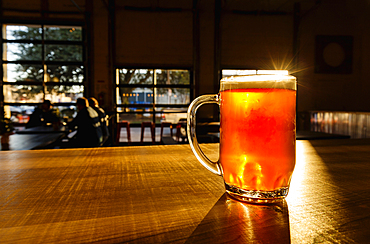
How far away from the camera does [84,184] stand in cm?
53

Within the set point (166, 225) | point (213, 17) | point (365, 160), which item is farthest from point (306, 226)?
point (213, 17)

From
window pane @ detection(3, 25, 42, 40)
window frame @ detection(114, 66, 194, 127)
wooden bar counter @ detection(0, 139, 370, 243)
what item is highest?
window pane @ detection(3, 25, 42, 40)

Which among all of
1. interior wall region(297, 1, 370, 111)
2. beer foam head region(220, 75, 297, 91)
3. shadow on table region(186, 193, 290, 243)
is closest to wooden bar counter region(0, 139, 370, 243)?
shadow on table region(186, 193, 290, 243)

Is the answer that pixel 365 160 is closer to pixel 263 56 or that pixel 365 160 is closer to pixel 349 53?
pixel 263 56

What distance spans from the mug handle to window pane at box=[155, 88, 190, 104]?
763cm

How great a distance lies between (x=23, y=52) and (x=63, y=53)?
43.9 inches

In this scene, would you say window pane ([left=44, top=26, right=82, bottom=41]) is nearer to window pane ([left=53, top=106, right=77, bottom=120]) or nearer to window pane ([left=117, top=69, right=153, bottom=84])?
window pane ([left=117, top=69, right=153, bottom=84])

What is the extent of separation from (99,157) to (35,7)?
335 inches

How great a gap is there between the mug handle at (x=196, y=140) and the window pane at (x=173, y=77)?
304 inches

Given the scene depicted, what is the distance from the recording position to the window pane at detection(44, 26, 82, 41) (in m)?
7.66

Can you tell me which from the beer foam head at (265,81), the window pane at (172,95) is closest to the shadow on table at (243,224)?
the beer foam head at (265,81)

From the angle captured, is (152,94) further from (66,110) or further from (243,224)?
(243,224)

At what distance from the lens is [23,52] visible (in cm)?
758

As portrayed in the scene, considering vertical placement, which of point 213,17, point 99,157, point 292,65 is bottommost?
point 99,157
